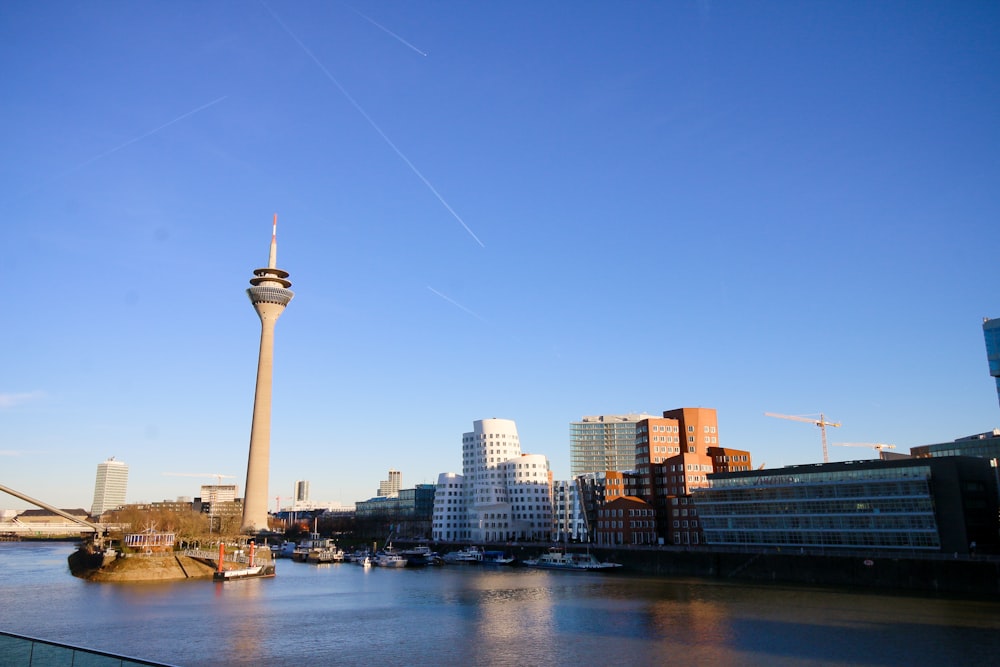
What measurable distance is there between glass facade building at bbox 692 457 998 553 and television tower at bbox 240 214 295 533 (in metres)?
98.0

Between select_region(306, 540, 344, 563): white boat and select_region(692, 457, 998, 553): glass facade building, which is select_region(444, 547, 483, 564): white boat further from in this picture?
select_region(692, 457, 998, 553): glass facade building

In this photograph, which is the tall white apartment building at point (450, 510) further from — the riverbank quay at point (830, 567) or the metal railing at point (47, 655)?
the metal railing at point (47, 655)

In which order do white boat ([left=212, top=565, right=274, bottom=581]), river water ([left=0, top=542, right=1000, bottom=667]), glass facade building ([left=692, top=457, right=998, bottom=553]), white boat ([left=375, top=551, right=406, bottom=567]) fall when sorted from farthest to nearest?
white boat ([left=375, top=551, right=406, bottom=567]), white boat ([left=212, top=565, right=274, bottom=581]), glass facade building ([left=692, top=457, right=998, bottom=553]), river water ([left=0, top=542, right=1000, bottom=667])

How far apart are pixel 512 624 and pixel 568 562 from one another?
68620mm

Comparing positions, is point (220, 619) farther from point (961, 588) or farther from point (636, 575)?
point (961, 588)

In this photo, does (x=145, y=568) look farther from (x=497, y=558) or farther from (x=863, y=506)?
(x=863, y=506)

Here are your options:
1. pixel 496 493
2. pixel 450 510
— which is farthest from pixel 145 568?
pixel 450 510

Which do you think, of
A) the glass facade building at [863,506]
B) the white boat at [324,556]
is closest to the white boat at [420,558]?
the white boat at [324,556]

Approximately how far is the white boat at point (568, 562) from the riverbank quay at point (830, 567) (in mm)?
3296

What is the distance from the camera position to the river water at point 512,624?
Result: 143ft

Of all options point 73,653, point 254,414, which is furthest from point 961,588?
point 254,414

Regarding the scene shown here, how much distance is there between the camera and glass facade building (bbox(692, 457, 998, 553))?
8138 cm

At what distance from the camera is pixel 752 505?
102438 millimetres

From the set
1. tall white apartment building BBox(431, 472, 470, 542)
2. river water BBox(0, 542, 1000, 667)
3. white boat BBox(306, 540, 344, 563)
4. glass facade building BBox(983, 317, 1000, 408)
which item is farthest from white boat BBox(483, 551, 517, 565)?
glass facade building BBox(983, 317, 1000, 408)
